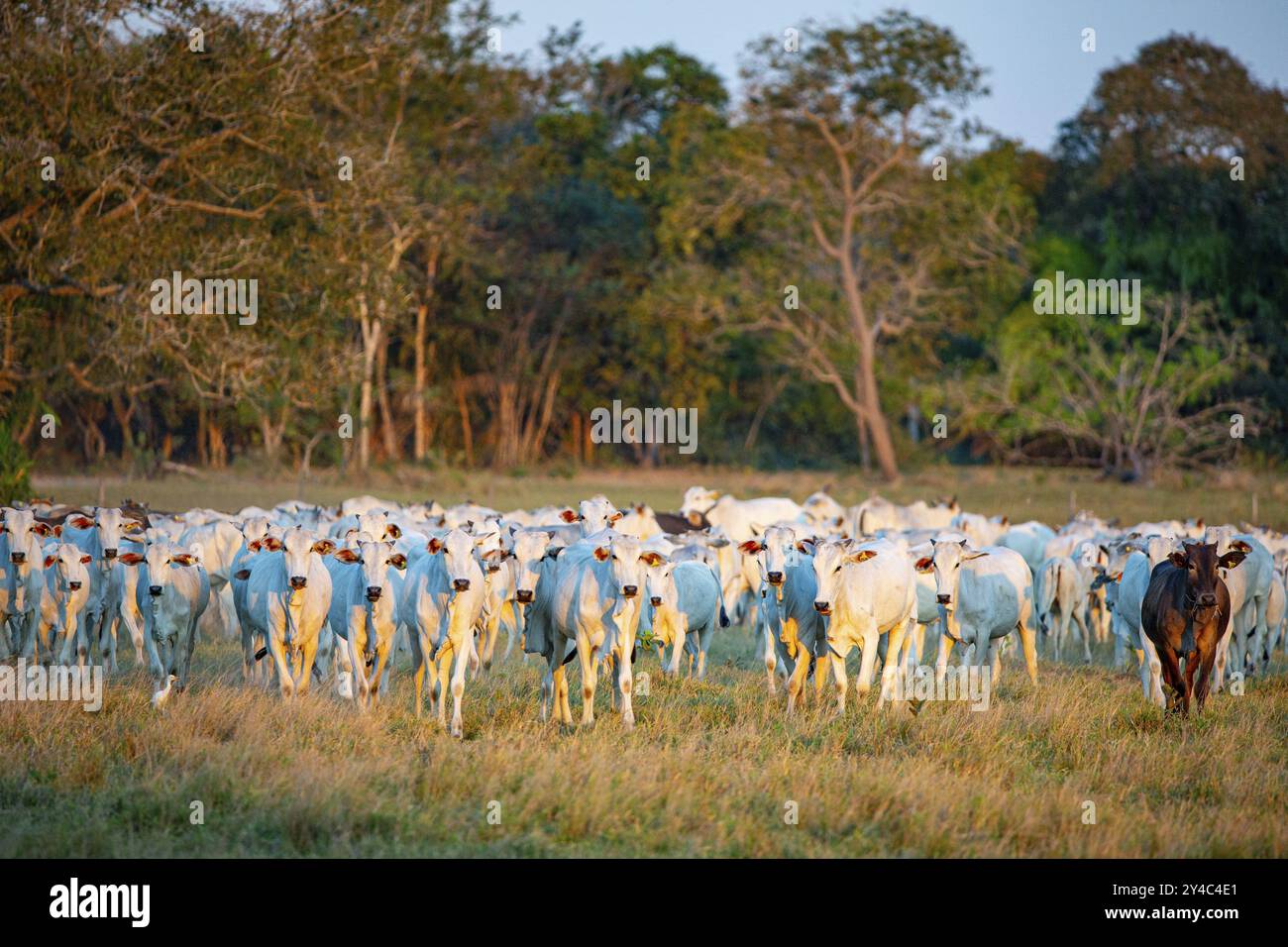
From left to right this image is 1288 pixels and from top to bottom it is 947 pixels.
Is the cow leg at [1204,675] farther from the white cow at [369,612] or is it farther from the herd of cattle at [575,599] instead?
the white cow at [369,612]

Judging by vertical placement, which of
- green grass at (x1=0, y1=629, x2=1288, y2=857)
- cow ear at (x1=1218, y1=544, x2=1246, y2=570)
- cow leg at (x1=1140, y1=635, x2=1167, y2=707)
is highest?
cow ear at (x1=1218, y1=544, x2=1246, y2=570)

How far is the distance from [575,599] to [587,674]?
62 cm

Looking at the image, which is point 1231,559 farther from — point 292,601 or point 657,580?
point 292,601

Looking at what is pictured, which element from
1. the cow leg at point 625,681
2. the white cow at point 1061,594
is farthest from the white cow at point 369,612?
the white cow at point 1061,594

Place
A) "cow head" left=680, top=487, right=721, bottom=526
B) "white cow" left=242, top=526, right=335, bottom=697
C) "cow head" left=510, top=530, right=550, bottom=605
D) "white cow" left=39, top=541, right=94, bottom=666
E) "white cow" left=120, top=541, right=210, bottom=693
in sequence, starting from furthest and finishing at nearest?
"cow head" left=680, top=487, right=721, bottom=526 < "white cow" left=39, top=541, right=94, bottom=666 < "white cow" left=120, top=541, right=210, bottom=693 < "cow head" left=510, top=530, right=550, bottom=605 < "white cow" left=242, top=526, right=335, bottom=697

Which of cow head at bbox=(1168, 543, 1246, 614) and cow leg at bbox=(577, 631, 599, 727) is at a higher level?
cow head at bbox=(1168, 543, 1246, 614)

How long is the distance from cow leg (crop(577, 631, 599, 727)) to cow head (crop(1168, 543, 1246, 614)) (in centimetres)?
512

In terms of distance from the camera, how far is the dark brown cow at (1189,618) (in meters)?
12.8

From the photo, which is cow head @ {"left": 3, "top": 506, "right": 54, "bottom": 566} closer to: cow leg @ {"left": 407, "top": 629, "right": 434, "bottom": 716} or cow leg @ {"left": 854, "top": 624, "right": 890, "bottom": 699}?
cow leg @ {"left": 407, "top": 629, "right": 434, "bottom": 716}

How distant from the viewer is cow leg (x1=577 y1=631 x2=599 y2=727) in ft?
40.2

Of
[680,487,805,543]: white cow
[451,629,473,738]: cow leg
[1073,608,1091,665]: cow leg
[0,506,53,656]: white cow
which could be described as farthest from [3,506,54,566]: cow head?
[1073,608,1091,665]: cow leg

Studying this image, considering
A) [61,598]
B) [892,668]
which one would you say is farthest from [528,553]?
[61,598]

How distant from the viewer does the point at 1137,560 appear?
15.1 metres
